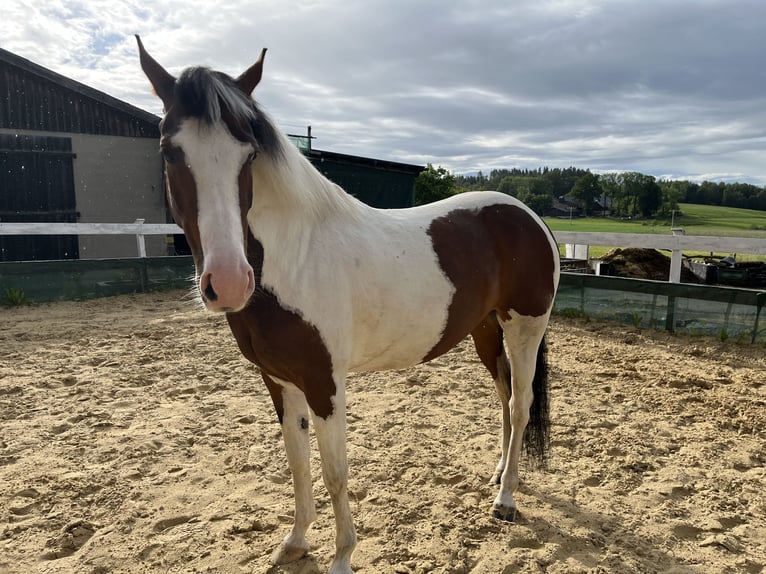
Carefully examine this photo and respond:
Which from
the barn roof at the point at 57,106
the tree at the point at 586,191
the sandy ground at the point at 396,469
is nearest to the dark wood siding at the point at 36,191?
the barn roof at the point at 57,106

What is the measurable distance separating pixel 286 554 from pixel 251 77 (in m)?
2.04

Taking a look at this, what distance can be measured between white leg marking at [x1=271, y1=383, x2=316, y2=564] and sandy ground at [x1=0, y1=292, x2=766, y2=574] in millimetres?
67

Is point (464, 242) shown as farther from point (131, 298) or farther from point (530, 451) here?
point (131, 298)

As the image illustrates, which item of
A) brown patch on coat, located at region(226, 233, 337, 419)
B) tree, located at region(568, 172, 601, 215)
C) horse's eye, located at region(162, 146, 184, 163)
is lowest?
brown patch on coat, located at region(226, 233, 337, 419)

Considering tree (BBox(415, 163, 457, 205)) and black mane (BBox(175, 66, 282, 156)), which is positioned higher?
tree (BBox(415, 163, 457, 205))

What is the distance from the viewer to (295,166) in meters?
1.74

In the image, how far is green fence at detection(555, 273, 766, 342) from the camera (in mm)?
5027

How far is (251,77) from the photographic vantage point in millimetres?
1651

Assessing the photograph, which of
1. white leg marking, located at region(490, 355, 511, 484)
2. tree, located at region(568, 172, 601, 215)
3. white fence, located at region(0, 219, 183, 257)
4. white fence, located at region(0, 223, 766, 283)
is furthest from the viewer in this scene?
tree, located at region(568, 172, 601, 215)

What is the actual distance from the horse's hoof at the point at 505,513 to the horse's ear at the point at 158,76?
2379 millimetres

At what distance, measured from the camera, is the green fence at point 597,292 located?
16.8 feet

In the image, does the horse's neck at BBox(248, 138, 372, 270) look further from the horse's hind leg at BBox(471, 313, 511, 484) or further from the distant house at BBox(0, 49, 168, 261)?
the distant house at BBox(0, 49, 168, 261)

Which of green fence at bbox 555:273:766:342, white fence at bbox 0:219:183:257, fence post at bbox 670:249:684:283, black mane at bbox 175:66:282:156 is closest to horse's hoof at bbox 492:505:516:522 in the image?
black mane at bbox 175:66:282:156

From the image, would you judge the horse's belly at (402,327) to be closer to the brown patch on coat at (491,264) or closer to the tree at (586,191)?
the brown patch on coat at (491,264)
